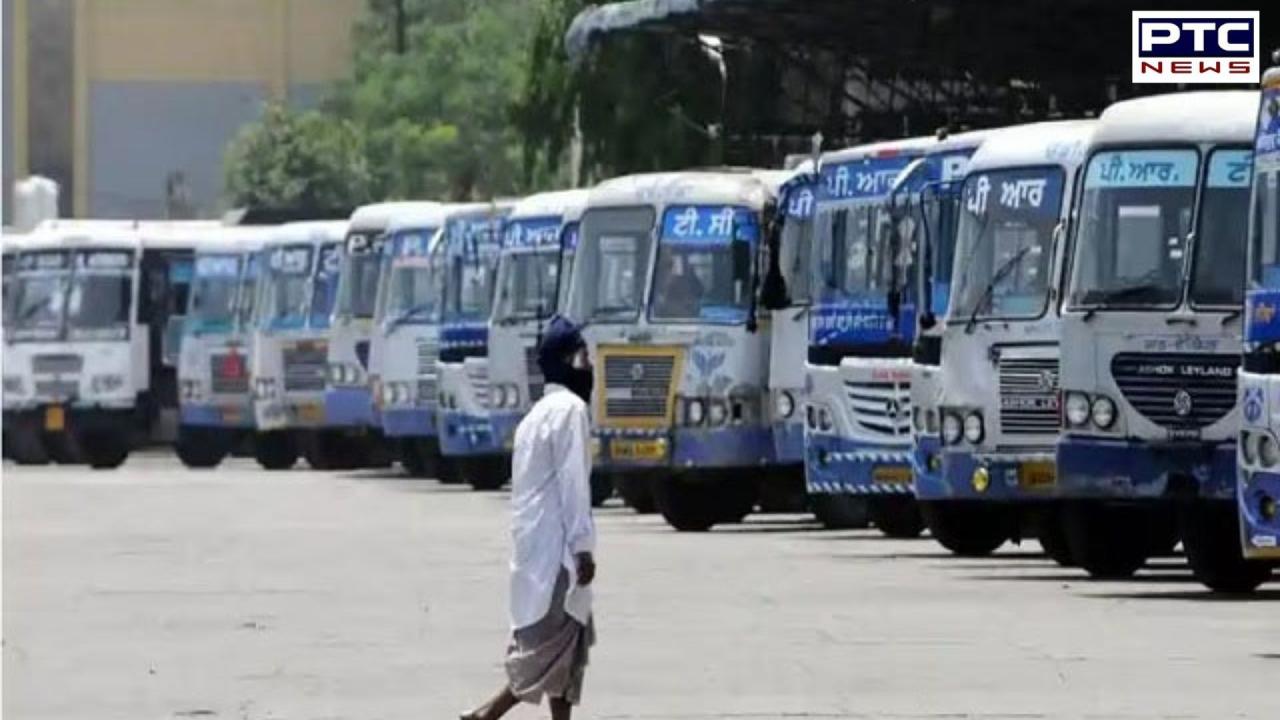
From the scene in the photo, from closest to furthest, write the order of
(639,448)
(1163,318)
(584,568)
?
(584,568)
(1163,318)
(639,448)

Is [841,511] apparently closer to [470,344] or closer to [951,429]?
[951,429]

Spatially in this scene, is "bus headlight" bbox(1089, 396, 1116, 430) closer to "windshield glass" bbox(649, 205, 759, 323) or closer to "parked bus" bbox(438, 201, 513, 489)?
"windshield glass" bbox(649, 205, 759, 323)

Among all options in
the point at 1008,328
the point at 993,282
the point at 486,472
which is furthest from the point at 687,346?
the point at 486,472

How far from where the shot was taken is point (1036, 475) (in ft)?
87.8

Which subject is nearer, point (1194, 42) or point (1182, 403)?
point (1182, 403)

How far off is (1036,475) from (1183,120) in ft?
8.70

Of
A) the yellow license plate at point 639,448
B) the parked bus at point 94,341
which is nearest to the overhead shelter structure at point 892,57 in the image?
the parked bus at point 94,341

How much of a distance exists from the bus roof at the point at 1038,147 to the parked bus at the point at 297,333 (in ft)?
86.9

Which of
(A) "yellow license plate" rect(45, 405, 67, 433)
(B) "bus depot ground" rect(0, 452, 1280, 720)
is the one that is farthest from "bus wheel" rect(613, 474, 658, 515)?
(A) "yellow license plate" rect(45, 405, 67, 433)

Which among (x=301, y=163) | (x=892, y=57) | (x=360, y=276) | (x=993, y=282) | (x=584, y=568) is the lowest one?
(x=584, y=568)

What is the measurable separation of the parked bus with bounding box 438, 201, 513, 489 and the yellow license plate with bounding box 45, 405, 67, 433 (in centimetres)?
1277

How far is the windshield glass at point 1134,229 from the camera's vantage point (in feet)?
82.4

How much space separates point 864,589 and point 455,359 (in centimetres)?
1890

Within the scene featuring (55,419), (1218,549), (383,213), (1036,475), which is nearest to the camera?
(1218,549)
